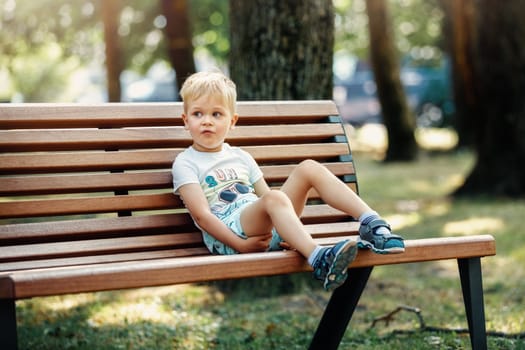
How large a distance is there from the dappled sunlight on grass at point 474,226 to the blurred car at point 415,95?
11.6 meters

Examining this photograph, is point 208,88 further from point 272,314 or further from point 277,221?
point 272,314

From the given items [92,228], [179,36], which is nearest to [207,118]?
[92,228]

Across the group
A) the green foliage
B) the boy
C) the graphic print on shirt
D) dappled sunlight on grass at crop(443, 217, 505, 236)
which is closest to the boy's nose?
the boy

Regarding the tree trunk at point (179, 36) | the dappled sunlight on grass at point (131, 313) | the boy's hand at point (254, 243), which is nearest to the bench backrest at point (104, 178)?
the boy's hand at point (254, 243)

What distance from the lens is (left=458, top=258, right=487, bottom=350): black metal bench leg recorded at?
11.4 ft

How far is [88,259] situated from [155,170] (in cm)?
83

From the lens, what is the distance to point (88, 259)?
3.55 metres

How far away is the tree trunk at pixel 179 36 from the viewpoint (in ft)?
41.8

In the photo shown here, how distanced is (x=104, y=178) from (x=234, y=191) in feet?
1.97

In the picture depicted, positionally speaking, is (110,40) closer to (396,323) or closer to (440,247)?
(396,323)

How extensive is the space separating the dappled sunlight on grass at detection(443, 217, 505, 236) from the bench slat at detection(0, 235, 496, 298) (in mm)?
4617

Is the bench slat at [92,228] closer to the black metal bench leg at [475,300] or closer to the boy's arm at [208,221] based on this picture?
the boy's arm at [208,221]

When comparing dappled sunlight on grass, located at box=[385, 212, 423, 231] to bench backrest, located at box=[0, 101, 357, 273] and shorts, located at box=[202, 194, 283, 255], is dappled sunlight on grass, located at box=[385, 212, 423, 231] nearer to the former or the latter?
bench backrest, located at box=[0, 101, 357, 273]

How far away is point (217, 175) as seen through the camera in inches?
149
